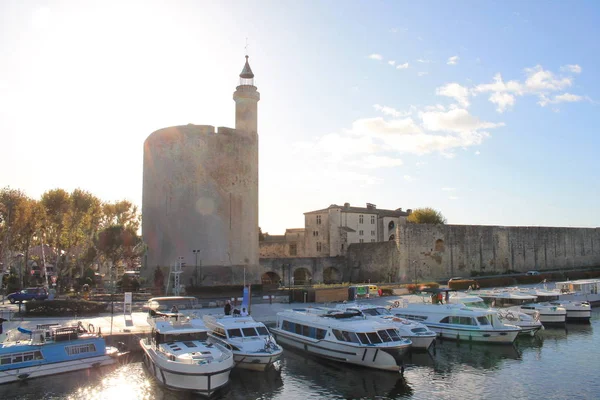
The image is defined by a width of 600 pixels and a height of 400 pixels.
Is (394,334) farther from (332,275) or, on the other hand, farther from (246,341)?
(332,275)

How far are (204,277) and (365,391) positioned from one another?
24.0 m

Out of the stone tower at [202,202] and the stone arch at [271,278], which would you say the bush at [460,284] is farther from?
the stone arch at [271,278]

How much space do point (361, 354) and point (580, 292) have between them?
24.8 metres

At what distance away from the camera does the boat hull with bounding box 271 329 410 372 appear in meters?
17.9

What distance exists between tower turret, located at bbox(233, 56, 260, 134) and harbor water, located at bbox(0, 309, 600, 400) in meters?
25.3

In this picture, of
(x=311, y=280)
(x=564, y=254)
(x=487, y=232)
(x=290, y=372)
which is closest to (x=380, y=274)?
(x=311, y=280)

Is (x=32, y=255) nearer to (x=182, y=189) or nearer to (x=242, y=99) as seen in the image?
(x=182, y=189)

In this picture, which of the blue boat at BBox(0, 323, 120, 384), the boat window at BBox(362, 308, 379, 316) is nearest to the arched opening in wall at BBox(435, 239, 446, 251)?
the boat window at BBox(362, 308, 379, 316)

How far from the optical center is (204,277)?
126 feet

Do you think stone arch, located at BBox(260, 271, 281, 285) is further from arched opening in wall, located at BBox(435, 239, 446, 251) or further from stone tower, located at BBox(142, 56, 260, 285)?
arched opening in wall, located at BBox(435, 239, 446, 251)

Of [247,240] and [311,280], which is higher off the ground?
[247,240]

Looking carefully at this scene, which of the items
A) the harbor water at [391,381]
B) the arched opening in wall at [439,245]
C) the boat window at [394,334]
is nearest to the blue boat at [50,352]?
the harbor water at [391,381]

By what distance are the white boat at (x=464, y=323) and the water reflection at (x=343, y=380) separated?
6.40m

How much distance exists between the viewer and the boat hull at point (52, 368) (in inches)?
643
